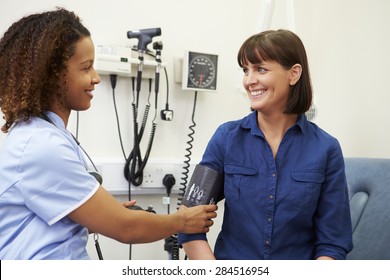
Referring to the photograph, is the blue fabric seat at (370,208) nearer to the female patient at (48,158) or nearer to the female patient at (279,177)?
the female patient at (279,177)

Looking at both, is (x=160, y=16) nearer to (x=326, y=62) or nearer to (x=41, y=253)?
(x=326, y=62)

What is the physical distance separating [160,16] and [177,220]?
105 cm

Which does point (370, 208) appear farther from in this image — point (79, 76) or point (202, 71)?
point (79, 76)

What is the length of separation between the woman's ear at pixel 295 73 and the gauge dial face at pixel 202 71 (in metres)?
0.65

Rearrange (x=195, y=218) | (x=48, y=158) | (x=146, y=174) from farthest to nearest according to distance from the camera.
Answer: (x=146, y=174) < (x=195, y=218) < (x=48, y=158)

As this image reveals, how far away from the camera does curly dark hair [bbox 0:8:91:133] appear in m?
0.94

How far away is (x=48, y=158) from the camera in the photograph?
0.88 metres

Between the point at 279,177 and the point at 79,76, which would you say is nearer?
the point at 79,76

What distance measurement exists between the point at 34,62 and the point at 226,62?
1150 mm

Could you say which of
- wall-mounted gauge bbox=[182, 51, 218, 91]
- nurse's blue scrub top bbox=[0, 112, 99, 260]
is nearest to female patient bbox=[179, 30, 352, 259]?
nurse's blue scrub top bbox=[0, 112, 99, 260]

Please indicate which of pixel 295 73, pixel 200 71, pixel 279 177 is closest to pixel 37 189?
pixel 279 177

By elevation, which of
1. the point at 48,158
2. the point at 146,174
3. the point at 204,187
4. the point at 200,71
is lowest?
the point at 146,174

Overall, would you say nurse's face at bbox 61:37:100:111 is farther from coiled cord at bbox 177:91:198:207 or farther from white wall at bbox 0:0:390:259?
coiled cord at bbox 177:91:198:207

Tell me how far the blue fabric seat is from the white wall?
43 cm
